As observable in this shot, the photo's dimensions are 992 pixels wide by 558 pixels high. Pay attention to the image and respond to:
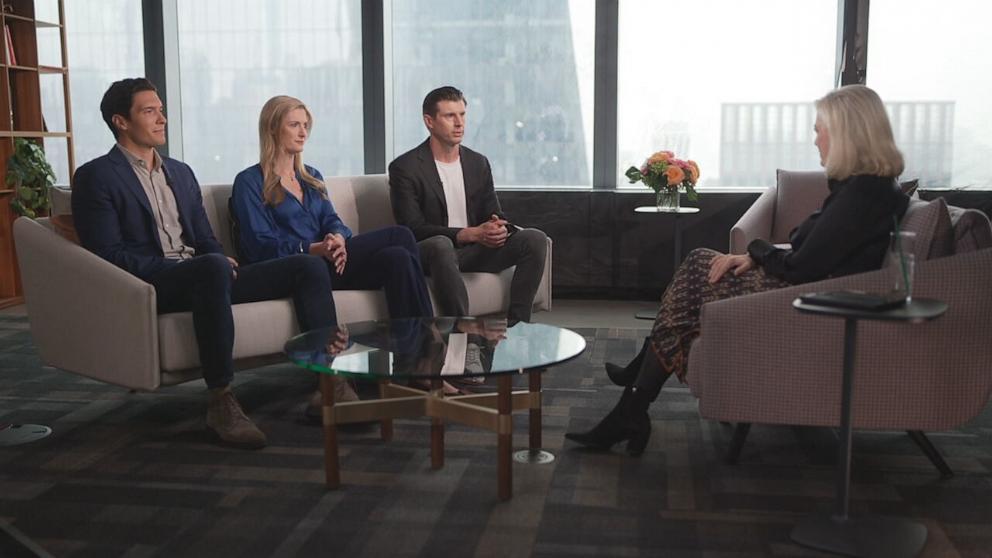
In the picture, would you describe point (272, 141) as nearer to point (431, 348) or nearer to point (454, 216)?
point (454, 216)

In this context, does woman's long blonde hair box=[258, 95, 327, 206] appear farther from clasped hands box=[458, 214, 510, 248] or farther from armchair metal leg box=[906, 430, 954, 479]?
armchair metal leg box=[906, 430, 954, 479]

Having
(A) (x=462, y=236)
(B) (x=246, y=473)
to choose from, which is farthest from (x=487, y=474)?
(A) (x=462, y=236)

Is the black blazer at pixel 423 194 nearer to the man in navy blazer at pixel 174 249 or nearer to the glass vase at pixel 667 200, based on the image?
the man in navy blazer at pixel 174 249

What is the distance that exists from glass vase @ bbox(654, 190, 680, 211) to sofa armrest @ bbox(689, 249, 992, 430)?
9.52 ft

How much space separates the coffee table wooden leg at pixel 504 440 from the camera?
2.84 meters

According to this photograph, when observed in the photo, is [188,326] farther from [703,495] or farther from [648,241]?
[648,241]

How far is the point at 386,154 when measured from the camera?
6.70 m

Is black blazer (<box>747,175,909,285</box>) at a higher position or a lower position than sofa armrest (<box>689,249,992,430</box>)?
higher

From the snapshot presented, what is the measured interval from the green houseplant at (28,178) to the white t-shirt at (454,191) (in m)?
2.76

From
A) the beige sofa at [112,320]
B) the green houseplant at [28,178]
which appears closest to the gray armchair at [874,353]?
the beige sofa at [112,320]

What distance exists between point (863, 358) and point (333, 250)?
80.3 inches

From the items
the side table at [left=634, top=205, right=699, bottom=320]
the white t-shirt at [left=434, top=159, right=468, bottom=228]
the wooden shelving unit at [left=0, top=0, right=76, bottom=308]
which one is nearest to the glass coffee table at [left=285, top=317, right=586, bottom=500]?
the white t-shirt at [left=434, top=159, right=468, bottom=228]

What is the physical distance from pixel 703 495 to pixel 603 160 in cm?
390

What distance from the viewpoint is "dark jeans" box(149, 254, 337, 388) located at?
338cm
